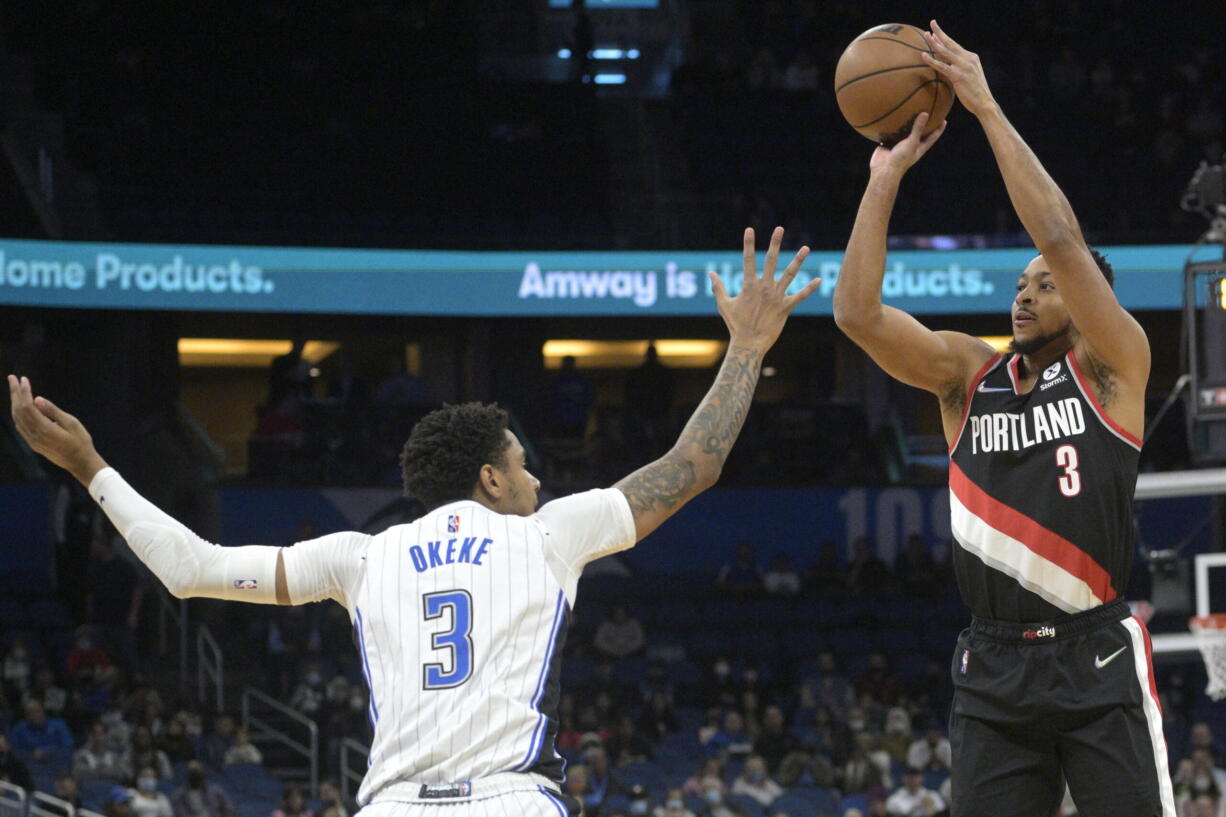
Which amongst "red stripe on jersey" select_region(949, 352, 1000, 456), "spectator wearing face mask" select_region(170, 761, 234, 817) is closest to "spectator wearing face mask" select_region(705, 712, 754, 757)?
"spectator wearing face mask" select_region(170, 761, 234, 817)

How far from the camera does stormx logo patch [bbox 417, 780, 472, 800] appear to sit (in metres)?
3.39

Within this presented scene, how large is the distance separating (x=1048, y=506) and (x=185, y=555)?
2.05m

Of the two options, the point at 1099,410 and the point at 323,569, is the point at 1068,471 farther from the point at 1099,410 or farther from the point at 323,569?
the point at 323,569

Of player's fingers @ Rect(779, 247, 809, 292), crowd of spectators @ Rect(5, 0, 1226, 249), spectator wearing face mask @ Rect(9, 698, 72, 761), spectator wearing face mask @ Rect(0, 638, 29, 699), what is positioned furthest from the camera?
crowd of spectators @ Rect(5, 0, 1226, 249)

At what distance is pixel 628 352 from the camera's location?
2227 cm

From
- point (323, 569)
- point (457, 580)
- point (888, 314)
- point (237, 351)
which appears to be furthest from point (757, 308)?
point (237, 351)

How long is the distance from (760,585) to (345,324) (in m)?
6.54

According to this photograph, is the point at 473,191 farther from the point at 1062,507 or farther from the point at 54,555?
the point at 1062,507

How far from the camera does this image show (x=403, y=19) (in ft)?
65.9

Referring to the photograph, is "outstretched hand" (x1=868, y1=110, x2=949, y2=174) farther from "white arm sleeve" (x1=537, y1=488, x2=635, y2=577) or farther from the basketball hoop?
the basketball hoop

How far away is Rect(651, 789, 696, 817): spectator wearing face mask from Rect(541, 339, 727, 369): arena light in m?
8.73

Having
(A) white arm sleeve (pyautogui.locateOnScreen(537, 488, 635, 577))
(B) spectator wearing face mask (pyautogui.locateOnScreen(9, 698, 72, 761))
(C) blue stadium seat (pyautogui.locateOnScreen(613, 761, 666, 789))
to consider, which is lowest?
(C) blue stadium seat (pyautogui.locateOnScreen(613, 761, 666, 789))

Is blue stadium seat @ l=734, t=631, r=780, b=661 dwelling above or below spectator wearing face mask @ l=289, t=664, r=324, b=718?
above

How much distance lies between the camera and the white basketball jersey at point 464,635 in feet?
11.2
